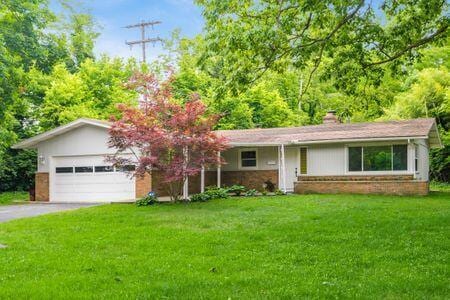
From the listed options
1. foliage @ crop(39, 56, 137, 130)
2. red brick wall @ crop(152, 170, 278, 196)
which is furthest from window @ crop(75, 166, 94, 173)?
foliage @ crop(39, 56, 137, 130)

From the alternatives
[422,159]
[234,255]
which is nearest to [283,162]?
[422,159]

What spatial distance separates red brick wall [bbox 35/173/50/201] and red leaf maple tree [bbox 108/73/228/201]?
756 cm

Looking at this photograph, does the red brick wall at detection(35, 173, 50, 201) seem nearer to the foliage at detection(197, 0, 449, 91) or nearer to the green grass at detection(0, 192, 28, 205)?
the green grass at detection(0, 192, 28, 205)

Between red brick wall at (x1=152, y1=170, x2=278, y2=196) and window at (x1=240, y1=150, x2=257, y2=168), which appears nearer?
red brick wall at (x1=152, y1=170, x2=278, y2=196)

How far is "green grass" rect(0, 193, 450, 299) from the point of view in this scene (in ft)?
21.3

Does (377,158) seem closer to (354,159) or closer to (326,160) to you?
(354,159)

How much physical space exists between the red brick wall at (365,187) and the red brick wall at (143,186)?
21.4ft

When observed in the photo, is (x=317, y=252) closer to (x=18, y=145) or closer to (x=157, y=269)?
(x=157, y=269)

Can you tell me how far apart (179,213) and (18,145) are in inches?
491

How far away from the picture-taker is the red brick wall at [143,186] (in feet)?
68.7

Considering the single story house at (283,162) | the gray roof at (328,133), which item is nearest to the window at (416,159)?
the single story house at (283,162)

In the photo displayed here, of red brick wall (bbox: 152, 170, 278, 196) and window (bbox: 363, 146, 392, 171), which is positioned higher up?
window (bbox: 363, 146, 392, 171)

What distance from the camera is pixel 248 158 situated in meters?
24.3

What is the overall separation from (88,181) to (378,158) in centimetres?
1313
